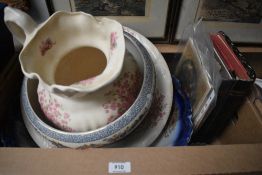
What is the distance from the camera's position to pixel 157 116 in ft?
1.56

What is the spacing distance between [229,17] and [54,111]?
1.54 ft

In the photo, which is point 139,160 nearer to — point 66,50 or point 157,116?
point 157,116

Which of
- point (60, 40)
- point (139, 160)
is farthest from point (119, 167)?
point (60, 40)

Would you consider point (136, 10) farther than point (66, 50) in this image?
Yes

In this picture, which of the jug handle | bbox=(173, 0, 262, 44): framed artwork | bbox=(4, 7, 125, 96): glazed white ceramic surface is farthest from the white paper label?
bbox=(173, 0, 262, 44): framed artwork

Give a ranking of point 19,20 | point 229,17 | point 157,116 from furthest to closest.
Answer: point 229,17 → point 157,116 → point 19,20

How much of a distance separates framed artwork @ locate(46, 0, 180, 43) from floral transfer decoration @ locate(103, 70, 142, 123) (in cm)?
21

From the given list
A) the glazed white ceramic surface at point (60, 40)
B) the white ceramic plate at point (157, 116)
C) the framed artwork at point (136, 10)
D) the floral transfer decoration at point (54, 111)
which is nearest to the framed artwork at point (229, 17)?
the framed artwork at point (136, 10)

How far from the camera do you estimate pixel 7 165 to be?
375 millimetres

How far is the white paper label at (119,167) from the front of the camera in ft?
1.22

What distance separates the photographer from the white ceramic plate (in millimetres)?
451

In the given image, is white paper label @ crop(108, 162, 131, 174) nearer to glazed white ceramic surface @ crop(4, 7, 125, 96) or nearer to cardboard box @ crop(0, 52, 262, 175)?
cardboard box @ crop(0, 52, 262, 175)

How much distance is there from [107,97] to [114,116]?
0.12 ft

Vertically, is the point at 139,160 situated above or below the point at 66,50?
below
